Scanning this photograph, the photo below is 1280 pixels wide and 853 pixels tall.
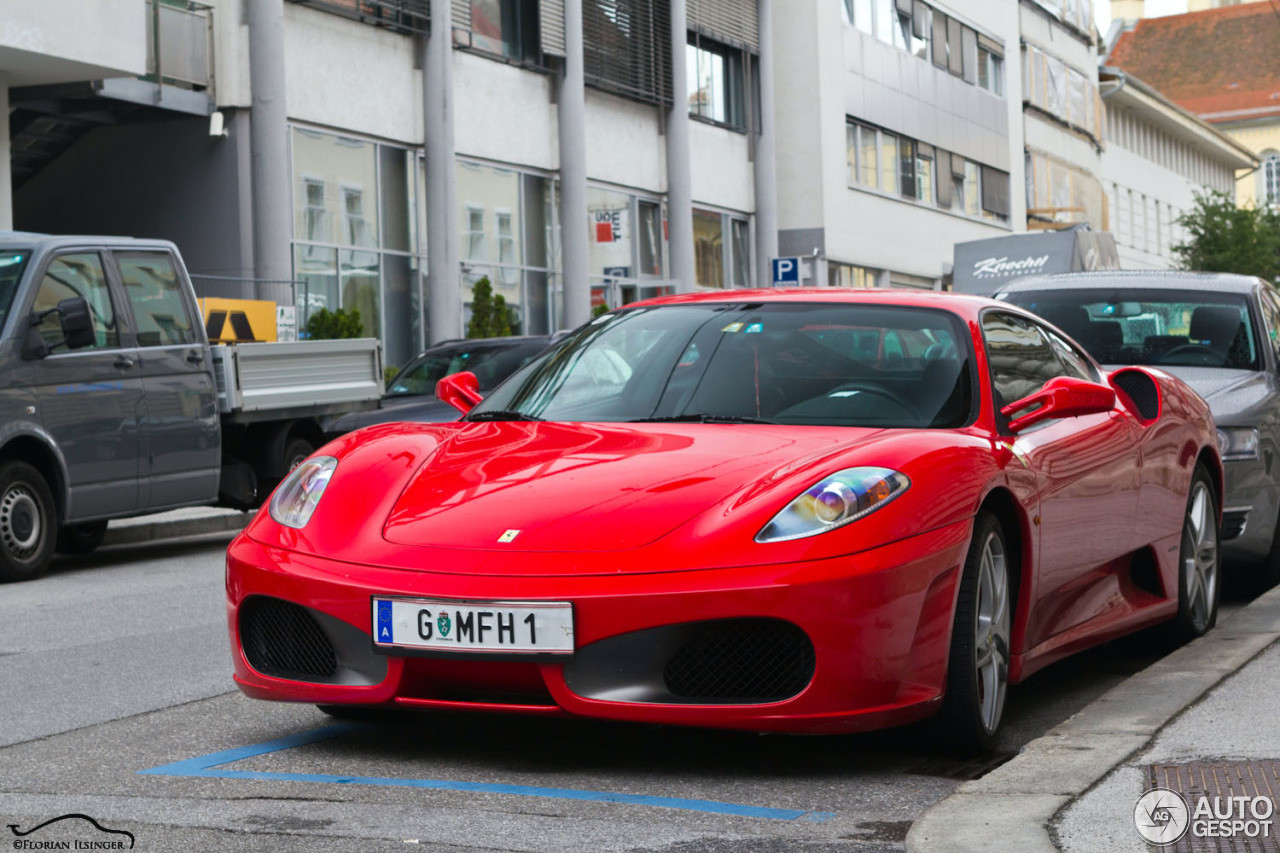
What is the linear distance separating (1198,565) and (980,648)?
2509mm

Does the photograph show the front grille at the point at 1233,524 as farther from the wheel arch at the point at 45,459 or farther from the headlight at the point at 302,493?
the wheel arch at the point at 45,459

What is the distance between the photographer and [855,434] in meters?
5.42

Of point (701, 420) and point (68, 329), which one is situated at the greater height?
point (68, 329)

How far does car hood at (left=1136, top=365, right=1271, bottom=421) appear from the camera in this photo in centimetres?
888

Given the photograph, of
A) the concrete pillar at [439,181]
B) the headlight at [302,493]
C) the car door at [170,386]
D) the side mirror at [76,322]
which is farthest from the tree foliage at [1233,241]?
the headlight at [302,493]

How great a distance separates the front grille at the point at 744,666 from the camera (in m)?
4.77

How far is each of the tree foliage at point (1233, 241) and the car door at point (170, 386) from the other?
188 ft

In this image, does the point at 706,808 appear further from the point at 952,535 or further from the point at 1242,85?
the point at 1242,85

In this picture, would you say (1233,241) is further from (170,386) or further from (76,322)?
(76,322)

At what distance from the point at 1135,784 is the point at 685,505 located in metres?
1.30

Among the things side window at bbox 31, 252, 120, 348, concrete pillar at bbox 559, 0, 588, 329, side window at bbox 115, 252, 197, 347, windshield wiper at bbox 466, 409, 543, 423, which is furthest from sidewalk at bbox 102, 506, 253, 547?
concrete pillar at bbox 559, 0, 588, 329

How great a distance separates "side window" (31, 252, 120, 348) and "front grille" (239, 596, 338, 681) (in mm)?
6647

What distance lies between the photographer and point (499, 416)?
613cm

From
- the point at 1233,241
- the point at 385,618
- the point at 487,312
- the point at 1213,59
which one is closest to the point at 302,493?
the point at 385,618
